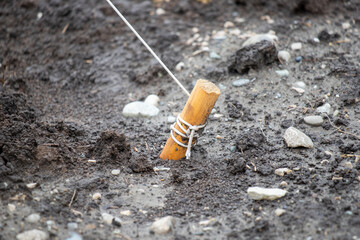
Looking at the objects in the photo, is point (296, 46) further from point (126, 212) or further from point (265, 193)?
point (126, 212)

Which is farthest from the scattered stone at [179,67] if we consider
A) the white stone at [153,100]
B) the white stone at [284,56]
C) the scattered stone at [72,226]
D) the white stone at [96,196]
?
the scattered stone at [72,226]

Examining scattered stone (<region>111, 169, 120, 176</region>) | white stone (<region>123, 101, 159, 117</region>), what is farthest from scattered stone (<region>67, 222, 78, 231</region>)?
white stone (<region>123, 101, 159, 117</region>)

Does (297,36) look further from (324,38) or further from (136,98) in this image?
(136,98)

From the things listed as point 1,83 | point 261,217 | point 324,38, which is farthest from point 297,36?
point 1,83

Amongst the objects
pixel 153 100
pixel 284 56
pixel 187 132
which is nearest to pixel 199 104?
pixel 187 132

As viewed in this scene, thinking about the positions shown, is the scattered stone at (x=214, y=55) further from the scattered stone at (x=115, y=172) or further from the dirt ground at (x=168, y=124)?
the scattered stone at (x=115, y=172)

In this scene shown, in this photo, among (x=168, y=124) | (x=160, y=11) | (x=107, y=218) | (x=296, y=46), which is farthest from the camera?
(x=160, y=11)

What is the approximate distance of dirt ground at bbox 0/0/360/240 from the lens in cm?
262

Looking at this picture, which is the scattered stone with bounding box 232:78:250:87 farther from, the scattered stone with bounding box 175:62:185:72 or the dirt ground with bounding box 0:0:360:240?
the scattered stone with bounding box 175:62:185:72

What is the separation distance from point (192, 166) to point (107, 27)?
264cm

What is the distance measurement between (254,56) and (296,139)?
1.10 m

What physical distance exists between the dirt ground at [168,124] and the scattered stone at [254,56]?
0.07ft

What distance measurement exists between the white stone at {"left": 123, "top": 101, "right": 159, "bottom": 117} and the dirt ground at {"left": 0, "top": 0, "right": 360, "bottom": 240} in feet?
0.28

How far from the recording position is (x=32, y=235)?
236 centimetres
